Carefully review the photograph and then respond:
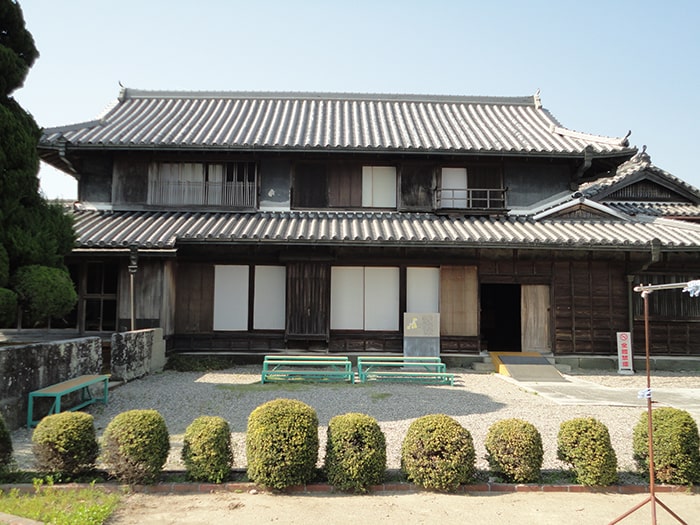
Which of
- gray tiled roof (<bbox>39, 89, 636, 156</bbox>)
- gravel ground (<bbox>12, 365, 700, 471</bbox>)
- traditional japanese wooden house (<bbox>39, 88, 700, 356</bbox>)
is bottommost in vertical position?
gravel ground (<bbox>12, 365, 700, 471</bbox>)

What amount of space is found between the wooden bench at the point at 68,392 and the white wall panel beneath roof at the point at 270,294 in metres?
4.96

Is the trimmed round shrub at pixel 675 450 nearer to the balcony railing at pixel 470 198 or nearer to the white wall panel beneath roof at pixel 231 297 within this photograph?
the balcony railing at pixel 470 198

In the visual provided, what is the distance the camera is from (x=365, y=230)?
12742 millimetres

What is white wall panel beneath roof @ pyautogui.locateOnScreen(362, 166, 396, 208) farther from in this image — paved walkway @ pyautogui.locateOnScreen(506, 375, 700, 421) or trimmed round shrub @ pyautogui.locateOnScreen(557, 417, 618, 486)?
trimmed round shrub @ pyautogui.locateOnScreen(557, 417, 618, 486)

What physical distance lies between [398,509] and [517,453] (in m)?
1.47

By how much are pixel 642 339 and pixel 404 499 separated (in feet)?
38.0

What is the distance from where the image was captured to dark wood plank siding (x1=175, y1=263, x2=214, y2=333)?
13.1 metres

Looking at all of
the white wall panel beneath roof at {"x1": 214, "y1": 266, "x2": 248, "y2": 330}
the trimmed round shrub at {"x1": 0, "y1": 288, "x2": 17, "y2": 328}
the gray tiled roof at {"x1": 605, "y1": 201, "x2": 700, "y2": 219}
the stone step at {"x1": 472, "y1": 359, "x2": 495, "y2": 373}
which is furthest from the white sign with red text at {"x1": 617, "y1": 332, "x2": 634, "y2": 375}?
the trimmed round shrub at {"x1": 0, "y1": 288, "x2": 17, "y2": 328}

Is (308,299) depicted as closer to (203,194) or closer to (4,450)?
(203,194)

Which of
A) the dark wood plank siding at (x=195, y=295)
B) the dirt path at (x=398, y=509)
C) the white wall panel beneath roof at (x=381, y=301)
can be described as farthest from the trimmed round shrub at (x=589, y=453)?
the dark wood plank siding at (x=195, y=295)

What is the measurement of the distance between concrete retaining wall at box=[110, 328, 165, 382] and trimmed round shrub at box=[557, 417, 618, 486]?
871 cm

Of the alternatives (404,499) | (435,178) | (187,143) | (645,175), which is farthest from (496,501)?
(645,175)

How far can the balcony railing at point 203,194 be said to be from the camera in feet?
46.6

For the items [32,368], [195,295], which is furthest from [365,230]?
[32,368]
